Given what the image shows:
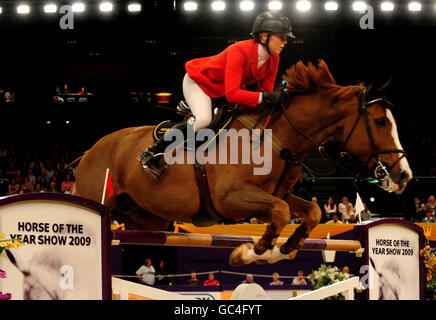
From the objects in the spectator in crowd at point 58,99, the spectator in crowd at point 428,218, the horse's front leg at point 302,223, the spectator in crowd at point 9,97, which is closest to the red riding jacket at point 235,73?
the horse's front leg at point 302,223

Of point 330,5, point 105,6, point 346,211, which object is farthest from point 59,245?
point 330,5

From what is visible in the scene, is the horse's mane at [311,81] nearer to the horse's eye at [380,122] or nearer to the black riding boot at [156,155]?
the horse's eye at [380,122]

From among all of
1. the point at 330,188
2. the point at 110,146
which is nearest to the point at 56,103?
the point at 330,188

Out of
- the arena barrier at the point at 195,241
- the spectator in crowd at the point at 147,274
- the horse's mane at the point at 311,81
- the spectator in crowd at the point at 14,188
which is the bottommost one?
the spectator in crowd at the point at 147,274

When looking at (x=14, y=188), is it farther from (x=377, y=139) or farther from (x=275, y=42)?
(x=377, y=139)

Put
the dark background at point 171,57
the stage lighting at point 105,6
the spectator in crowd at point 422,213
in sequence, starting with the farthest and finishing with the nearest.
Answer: the dark background at point 171,57 → the stage lighting at point 105,6 → the spectator in crowd at point 422,213

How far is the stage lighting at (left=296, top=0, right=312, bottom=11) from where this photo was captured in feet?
46.3

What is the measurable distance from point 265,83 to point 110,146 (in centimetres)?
126

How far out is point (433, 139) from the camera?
17328mm

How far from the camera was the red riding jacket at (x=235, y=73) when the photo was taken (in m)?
3.94

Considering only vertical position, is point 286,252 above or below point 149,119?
below

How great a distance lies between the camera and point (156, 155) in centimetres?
409

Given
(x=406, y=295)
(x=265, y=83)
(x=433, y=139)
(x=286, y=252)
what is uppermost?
(x=433, y=139)
